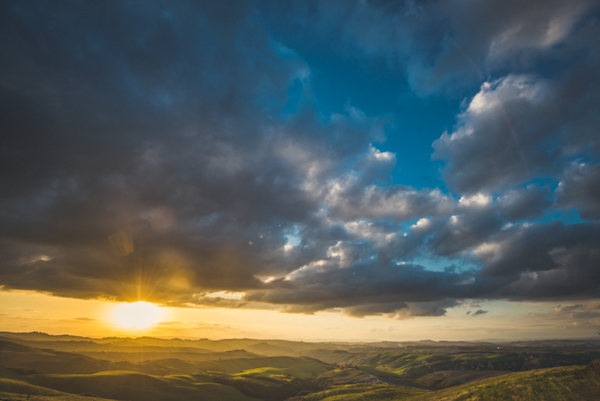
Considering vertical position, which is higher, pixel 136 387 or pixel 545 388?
pixel 545 388

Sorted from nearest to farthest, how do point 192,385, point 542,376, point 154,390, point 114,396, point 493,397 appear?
point 493,397 → point 542,376 → point 114,396 → point 154,390 → point 192,385

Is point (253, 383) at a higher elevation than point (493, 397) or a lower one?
lower

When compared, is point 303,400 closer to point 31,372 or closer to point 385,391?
point 385,391

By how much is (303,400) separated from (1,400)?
110 m

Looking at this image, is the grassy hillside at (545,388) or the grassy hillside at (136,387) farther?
the grassy hillside at (136,387)

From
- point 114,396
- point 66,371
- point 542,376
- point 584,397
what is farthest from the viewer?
point 66,371

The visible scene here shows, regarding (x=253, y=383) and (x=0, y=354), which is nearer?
(x=253, y=383)

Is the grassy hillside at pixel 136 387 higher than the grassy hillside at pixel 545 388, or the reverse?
the grassy hillside at pixel 545 388

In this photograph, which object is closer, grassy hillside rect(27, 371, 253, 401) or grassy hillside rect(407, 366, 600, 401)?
grassy hillside rect(407, 366, 600, 401)

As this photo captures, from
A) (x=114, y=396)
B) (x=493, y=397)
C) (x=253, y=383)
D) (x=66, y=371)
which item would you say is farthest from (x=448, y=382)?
(x=66, y=371)

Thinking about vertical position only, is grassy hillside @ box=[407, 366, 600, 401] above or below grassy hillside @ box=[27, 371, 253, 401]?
above

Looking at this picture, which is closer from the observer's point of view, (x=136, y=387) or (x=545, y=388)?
(x=545, y=388)

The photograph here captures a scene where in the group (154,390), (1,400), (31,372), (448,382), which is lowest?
(448,382)

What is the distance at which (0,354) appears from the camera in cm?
18900
